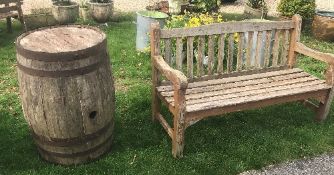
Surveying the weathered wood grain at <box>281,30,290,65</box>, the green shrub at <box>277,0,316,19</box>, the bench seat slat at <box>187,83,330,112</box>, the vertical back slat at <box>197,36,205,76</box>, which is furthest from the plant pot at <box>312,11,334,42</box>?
the vertical back slat at <box>197,36,205,76</box>

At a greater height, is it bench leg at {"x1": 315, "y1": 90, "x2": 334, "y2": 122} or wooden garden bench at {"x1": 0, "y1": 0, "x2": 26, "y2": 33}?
wooden garden bench at {"x1": 0, "y1": 0, "x2": 26, "y2": 33}

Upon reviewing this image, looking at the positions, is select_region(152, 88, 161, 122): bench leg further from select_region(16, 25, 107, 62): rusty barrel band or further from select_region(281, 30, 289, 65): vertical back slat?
select_region(281, 30, 289, 65): vertical back slat

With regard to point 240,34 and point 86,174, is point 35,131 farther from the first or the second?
point 240,34

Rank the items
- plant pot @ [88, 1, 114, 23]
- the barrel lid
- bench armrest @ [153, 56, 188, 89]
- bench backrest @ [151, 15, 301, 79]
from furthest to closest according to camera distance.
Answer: plant pot @ [88, 1, 114, 23] → bench backrest @ [151, 15, 301, 79] → bench armrest @ [153, 56, 188, 89] → the barrel lid

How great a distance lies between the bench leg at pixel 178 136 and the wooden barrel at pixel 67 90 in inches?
29.9

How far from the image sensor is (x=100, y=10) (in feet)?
30.0

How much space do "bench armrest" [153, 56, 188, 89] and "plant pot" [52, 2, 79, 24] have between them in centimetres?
490

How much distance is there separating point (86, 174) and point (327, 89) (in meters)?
3.30

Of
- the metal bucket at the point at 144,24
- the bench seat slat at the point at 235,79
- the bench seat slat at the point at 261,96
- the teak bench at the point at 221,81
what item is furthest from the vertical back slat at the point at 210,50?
the metal bucket at the point at 144,24

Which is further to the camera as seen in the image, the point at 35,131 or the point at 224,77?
the point at 224,77

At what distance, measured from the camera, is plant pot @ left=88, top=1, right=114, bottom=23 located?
910 centimetres

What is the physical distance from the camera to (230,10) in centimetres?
1132

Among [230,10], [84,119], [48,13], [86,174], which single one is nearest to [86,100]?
[84,119]

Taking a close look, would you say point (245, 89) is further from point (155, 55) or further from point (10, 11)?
point (10, 11)
